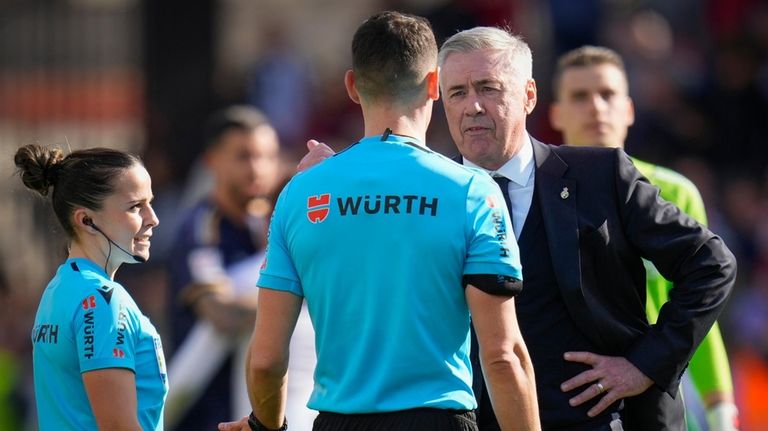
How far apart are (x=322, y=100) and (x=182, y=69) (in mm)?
1515

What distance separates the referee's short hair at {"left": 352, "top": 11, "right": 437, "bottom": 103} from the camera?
414 centimetres

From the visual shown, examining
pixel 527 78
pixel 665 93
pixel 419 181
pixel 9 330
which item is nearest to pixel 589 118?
pixel 527 78

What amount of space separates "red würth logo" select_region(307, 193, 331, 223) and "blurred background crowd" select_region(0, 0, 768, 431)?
23.0 ft

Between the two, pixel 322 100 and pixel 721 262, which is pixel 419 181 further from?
pixel 322 100

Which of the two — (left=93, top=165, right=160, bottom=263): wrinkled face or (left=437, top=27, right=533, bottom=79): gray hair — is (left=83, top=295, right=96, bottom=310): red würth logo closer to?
(left=93, top=165, right=160, bottom=263): wrinkled face

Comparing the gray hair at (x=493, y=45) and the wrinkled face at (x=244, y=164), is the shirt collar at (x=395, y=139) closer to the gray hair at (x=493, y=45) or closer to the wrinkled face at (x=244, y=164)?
the gray hair at (x=493, y=45)

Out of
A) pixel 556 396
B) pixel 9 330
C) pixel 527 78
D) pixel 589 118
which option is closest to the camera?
pixel 556 396

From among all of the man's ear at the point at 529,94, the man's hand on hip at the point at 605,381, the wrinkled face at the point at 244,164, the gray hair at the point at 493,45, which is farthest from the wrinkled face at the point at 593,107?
the wrinkled face at the point at 244,164

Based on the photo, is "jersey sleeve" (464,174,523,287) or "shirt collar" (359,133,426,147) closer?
"jersey sleeve" (464,174,523,287)

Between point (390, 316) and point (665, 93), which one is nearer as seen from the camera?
point (390, 316)

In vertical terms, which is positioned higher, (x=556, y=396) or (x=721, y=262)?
(x=721, y=262)

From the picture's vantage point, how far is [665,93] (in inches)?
479

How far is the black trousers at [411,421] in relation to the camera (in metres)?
4.00

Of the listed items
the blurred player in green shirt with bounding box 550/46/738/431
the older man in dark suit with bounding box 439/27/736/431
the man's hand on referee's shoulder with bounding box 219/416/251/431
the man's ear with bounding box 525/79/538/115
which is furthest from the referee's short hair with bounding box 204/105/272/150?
the man's hand on referee's shoulder with bounding box 219/416/251/431
